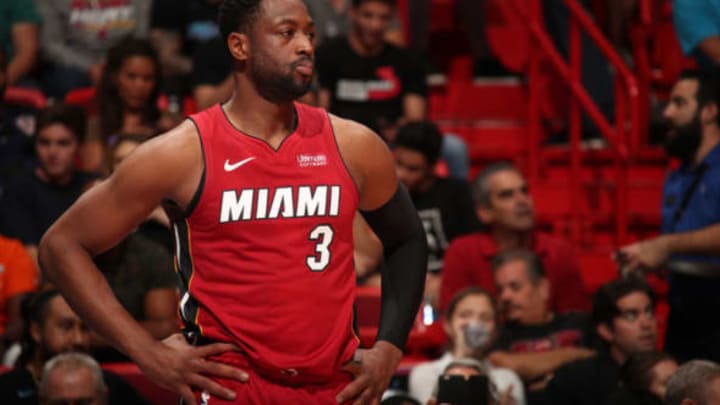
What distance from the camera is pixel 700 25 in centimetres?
697

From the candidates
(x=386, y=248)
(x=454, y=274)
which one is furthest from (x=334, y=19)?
(x=386, y=248)

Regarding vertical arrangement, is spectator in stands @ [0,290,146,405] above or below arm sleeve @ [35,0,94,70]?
below

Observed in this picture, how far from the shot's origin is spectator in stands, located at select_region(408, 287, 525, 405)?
637cm

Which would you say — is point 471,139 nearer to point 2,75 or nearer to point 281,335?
point 2,75

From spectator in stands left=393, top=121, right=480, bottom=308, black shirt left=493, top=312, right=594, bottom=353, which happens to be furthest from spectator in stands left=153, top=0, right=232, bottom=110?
black shirt left=493, top=312, right=594, bottom=353

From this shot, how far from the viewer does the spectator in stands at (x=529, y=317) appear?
701cm

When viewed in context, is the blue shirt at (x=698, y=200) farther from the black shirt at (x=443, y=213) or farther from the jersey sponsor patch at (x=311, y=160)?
the jersey sponsor patch at (x=311, y=160)

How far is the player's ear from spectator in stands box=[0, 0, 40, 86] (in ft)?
19.2

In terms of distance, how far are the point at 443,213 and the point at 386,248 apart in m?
3.96

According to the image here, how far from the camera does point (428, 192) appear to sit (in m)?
7.97

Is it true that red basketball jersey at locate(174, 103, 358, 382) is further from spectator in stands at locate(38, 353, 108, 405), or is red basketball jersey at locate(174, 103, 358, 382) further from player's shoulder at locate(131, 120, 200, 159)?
spectator in stands at locate(38, 353, 108, 405)

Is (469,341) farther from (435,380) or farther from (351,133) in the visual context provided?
(351,133)

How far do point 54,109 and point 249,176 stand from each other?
15.3 feet

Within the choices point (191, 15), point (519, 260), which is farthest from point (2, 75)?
point (519, 260)
